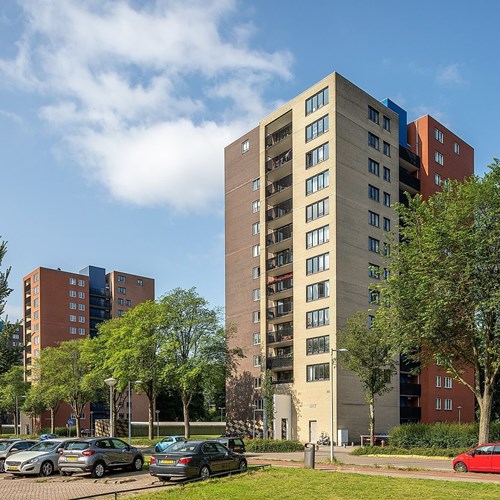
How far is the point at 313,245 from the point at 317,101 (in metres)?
15.3

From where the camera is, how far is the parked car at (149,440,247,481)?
2400 cm

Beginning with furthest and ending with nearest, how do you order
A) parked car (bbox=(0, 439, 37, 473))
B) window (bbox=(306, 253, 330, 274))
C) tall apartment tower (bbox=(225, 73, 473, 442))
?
window (bbox=(306, 253, 330, 274))
tall apartment tower (bbox=(225, 73, 473, 442))
parked car (bbox=(0, 439, 37, 473))

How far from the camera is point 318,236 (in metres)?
63.2

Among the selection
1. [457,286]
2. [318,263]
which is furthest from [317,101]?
[457,286]

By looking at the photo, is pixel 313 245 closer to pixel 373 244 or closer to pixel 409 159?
pixel 373 244

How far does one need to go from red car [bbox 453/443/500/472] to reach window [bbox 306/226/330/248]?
34191 mm

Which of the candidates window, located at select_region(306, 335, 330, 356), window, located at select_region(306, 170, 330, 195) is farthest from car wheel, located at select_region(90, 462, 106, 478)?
window, located at select_region(306, 170, 330, 195)

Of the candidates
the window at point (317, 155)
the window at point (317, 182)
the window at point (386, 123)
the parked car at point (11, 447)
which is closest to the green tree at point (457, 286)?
the parked car at point (11, 447)

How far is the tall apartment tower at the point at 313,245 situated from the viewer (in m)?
60.4

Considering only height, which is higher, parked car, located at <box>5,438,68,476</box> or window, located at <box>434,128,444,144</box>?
window, located at <box>434,128,444,144</box>

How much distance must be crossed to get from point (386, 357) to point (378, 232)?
2015 cm

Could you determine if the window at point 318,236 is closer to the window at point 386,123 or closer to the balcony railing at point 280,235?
the balcony railing at point 280,235

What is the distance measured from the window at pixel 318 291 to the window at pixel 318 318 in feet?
4.52

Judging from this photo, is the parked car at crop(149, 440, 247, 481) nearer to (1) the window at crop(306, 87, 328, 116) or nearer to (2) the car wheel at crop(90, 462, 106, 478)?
(2) the car wheel at crop(90, 462, 106, 478)
